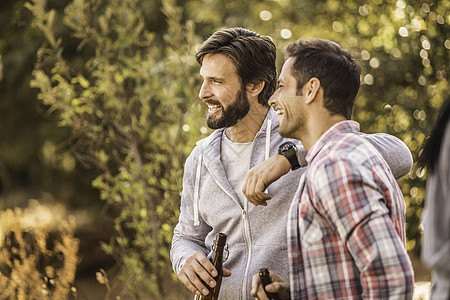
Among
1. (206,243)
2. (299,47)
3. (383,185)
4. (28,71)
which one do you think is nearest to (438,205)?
(383,185)

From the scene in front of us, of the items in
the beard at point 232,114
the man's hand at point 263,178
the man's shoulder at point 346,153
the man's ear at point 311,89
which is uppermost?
the man's ear at point 311,89

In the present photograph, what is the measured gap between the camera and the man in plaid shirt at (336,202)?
5.32ft

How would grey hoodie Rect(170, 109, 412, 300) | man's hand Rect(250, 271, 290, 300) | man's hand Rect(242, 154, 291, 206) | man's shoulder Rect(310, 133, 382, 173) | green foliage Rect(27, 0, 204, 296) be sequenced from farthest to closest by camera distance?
green foliage Rect(27, 0, 204, 296)
grey hoodie Rect(170, 109, 412, 300)
man's hand Rect(242, 154, 291, 206)
man's hand Rect(250, 271, 290, 300)
man's shoulder Rect(310, 133, 382, 173)

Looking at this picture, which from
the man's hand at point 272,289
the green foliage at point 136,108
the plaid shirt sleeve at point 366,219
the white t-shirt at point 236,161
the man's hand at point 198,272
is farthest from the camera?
the green foliage at point 136,108

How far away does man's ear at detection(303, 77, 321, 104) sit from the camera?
195 centimetres

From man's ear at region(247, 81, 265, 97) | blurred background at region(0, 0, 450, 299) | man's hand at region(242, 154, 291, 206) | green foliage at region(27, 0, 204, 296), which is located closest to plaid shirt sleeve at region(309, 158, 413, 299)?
man's hand at region(242, 154, 291, 206)

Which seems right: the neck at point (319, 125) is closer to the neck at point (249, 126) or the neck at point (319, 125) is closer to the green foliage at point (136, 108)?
the neck at point (249, 126)

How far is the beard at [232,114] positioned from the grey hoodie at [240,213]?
0.32 feet

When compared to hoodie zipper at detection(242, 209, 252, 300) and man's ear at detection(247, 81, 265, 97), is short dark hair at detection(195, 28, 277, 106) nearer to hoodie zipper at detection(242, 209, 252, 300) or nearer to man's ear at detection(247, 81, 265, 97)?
man's ear at detection(247, 81, 265, 97)

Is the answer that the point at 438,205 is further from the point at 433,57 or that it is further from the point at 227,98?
the point at 433,57

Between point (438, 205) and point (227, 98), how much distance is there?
4.47 feet

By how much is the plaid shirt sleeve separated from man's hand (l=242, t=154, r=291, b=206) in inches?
13.0

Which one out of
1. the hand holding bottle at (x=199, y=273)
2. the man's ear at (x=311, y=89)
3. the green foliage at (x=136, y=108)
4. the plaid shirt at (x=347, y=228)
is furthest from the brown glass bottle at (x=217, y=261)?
the green foliage at (x=136, y=108)

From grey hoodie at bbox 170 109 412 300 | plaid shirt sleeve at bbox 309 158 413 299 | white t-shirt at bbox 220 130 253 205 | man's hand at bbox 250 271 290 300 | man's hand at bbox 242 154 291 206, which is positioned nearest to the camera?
plaid shirt sleeve at bbox 309 158 413 299
